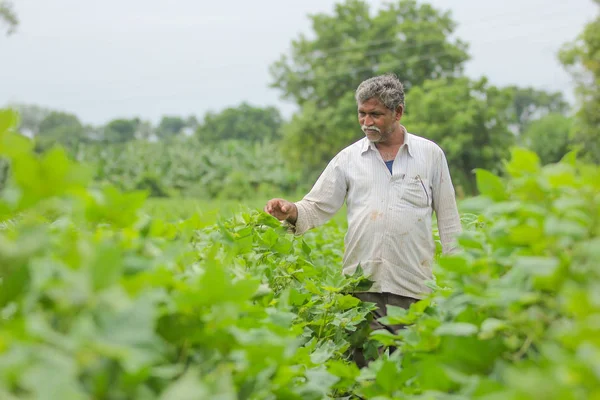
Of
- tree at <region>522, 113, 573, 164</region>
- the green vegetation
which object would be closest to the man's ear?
the green vegetation

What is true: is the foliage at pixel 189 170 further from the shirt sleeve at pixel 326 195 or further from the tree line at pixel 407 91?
the shirt sleeve at pixel 326 195

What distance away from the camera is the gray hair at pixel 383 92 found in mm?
4707

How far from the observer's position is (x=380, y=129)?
4.72 meters

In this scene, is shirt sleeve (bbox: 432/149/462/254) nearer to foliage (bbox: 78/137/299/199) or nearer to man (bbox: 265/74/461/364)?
man (bbox: 265/74/461/364)

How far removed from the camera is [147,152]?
40.8m

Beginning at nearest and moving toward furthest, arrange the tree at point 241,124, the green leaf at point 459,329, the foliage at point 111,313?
1. the foliage at point 111,313
2. the green leaf at point 459,329
3. the tree at point 241,124

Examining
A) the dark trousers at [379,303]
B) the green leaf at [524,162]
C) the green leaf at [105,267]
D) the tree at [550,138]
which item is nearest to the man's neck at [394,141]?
the dark trousers at [379,303]

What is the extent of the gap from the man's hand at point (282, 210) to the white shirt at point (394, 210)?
0.09 meters

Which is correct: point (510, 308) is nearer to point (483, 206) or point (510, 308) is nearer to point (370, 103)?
point (483, 206)

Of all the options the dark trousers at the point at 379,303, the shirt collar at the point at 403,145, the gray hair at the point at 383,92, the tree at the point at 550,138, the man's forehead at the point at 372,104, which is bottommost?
the tree at the point at 550,138

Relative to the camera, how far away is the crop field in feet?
4.42

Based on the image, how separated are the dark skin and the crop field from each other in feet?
8.02

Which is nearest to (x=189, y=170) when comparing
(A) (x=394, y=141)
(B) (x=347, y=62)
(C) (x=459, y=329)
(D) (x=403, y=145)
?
(B) (x=347, y=62)

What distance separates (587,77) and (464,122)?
727 cm
